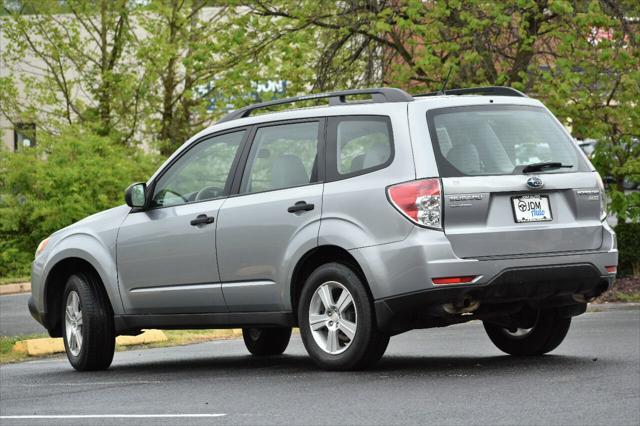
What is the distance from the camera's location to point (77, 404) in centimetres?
845

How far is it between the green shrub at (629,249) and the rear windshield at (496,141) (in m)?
10.7

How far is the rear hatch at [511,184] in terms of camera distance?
876 cm

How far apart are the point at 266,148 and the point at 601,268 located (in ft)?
8.54

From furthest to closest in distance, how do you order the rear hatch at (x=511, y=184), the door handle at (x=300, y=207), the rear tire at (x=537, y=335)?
the rear tire at (x=537, y=335) < the door handle at (x=300, y=207) < the rear hatch at (x=511, y=184)

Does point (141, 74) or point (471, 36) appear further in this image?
point (141, 74)

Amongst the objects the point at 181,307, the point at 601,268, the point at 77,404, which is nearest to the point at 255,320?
the point at 181,307

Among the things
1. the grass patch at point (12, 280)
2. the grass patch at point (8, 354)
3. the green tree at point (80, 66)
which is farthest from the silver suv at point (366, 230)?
the green tree at point (80, 66)

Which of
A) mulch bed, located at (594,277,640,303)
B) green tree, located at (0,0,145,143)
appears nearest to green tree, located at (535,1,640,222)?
mulch bed, located at (594,277,640,303)

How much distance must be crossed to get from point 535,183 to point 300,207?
64.2 inches

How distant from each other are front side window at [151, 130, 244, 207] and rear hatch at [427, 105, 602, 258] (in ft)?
6.20

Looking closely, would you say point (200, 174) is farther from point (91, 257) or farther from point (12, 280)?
point (12, 280)

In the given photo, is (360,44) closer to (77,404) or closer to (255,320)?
(255,320)

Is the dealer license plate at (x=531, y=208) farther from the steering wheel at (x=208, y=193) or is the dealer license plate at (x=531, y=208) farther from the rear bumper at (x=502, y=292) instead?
the steering wheel at (x=208, y=193)

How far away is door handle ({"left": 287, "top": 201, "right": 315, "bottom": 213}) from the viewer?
933 cm
